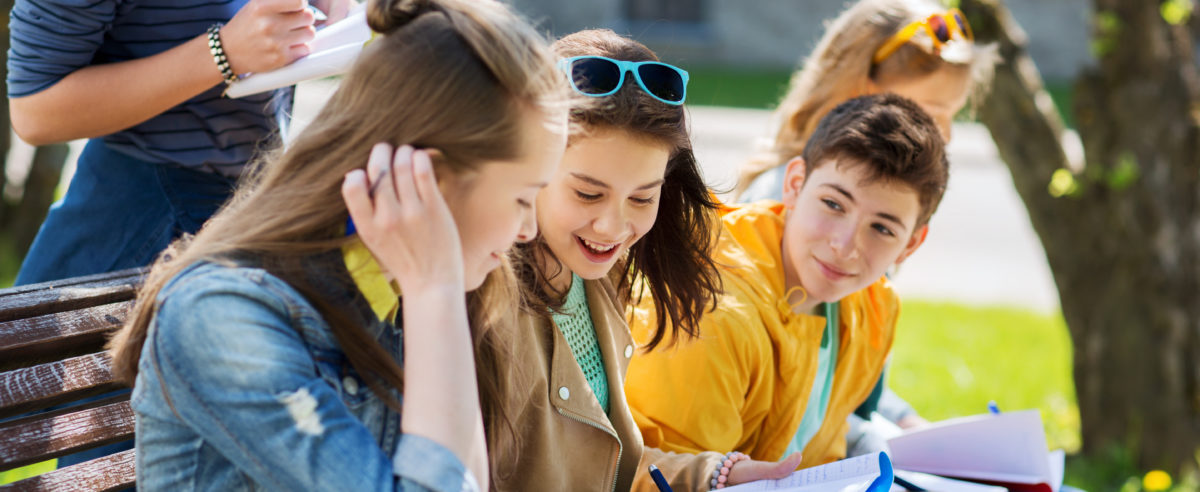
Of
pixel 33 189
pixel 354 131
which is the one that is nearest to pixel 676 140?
pixel 354 131

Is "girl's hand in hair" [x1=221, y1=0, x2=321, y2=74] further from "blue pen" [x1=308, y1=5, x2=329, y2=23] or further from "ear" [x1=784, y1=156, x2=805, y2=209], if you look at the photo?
"ear" [x1=784, y1=156, x2=805, y2=209]

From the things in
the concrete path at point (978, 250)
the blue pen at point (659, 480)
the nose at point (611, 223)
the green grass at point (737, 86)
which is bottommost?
the green grass at point (737, 86)

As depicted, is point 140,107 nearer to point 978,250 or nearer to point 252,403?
point 252,403

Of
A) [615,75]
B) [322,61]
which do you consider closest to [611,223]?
[615,75]

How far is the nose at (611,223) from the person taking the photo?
1925mm

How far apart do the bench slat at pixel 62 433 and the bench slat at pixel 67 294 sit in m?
0.18

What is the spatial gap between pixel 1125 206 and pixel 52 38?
370cm

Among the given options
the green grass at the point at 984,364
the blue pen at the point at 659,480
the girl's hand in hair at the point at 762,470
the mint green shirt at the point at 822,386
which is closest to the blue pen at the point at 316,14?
the blue pen at the point at 659,480

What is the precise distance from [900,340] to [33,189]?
440 cm

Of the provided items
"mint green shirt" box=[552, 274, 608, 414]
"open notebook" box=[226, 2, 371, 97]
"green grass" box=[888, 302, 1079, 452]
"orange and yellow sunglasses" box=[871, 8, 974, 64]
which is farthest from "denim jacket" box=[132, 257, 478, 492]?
"green grass" box=[888, 302, 1079, 452]

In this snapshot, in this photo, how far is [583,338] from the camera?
2111mm

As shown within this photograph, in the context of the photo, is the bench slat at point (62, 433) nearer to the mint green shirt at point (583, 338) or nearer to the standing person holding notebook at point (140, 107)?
the standing person holding notebook at point (140, 107)

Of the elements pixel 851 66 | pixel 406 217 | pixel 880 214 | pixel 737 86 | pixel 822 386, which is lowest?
pixel 737 86

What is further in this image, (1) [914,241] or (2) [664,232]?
(1) [914,241]
